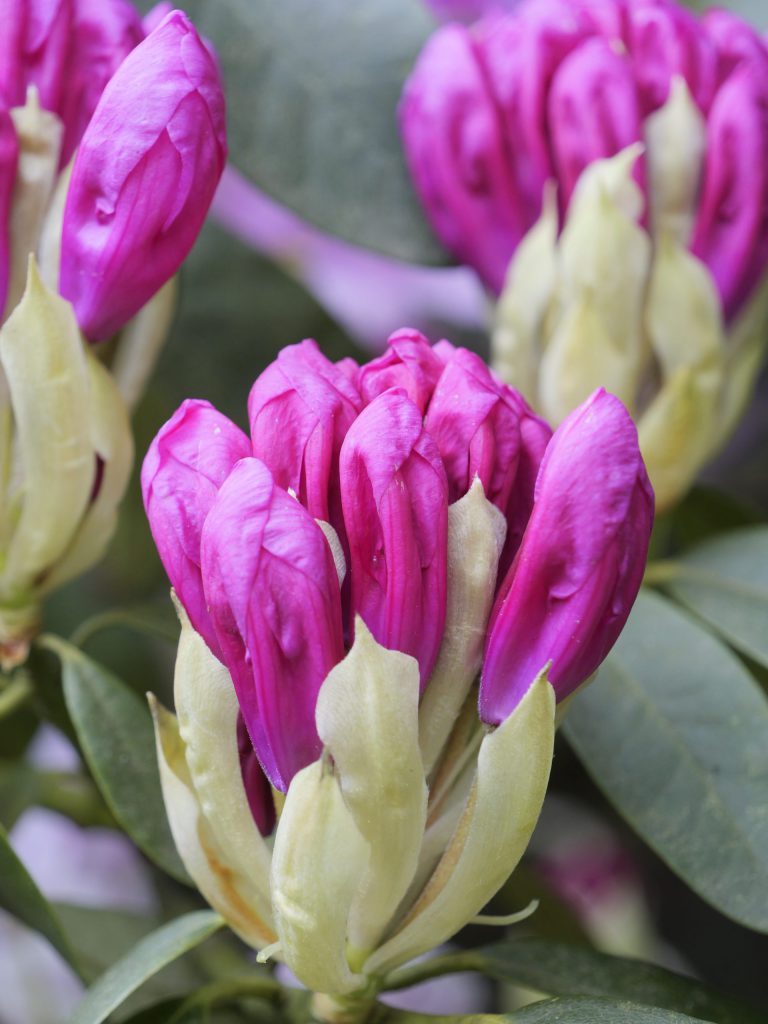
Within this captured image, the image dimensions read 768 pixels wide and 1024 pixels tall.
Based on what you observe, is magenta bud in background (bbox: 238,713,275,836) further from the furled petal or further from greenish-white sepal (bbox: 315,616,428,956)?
the furled petal

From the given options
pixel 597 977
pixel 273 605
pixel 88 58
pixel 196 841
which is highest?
pixel 88 58

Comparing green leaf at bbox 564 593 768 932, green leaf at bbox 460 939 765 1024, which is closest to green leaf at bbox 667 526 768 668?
green leaf at bbox 564 593 768 932

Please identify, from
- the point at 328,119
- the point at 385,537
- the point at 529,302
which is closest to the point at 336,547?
the point at 385,537

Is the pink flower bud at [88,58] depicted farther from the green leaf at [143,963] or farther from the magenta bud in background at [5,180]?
the green leaf at [143,963]

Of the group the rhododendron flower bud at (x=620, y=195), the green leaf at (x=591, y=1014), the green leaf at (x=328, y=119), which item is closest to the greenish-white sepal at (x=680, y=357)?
the rhododendron flower bud at (x=620, y=195)

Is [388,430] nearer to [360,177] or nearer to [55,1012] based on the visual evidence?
[360,177]

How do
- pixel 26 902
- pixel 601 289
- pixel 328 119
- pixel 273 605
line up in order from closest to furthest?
pixel 273 605, pixel 26 902, pixel 601 289, pixel 328 119

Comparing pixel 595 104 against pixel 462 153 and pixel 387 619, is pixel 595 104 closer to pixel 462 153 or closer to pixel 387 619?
pixel 462 153

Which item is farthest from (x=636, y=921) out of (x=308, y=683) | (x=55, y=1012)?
(x=308, y=683)
